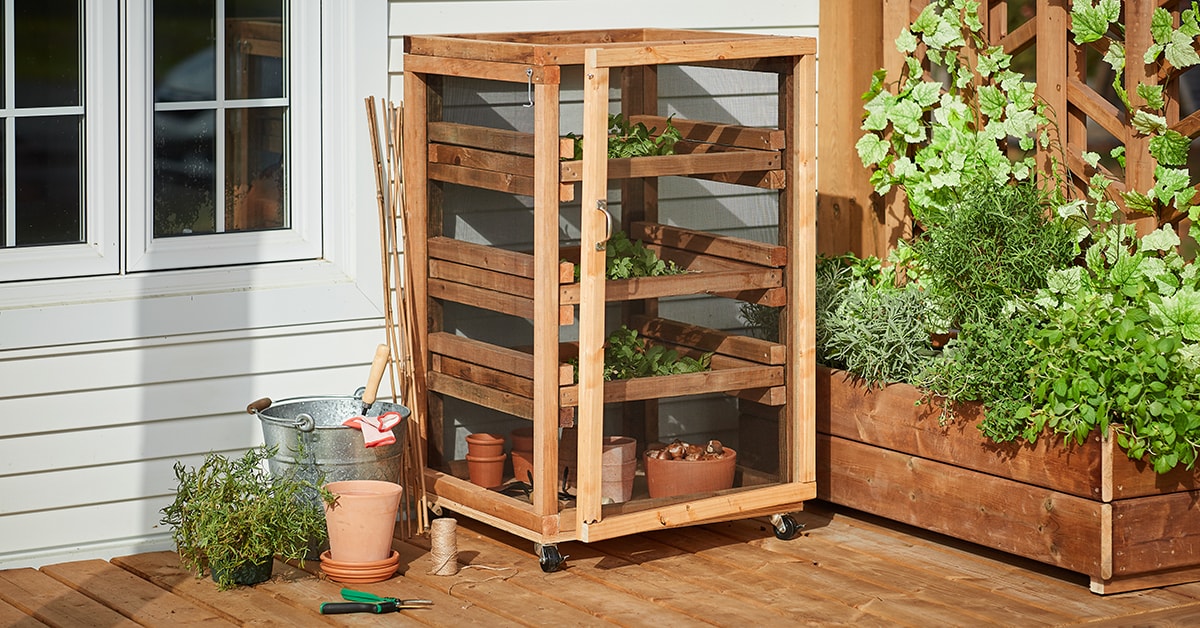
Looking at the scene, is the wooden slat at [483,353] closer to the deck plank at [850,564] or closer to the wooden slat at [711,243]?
the wooden slat at [711,243]

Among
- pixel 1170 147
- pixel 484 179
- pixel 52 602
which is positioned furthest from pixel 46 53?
pixel 1170 147

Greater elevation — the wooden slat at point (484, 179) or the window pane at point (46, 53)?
the window pane at point (46, 53)

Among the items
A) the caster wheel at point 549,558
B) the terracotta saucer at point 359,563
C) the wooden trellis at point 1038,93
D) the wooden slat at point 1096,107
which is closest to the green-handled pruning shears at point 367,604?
the terracotta saucer at point 359,563

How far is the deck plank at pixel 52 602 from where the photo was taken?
142 inches

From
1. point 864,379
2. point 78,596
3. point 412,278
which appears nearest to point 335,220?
point 412,278

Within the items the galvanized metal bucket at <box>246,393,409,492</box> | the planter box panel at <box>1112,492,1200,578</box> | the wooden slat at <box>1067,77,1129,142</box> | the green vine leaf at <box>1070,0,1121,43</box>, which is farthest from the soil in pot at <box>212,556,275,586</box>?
the green vine leaf at <box>1070,0,1121,43</box>

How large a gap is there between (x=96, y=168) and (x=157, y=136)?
0.21m

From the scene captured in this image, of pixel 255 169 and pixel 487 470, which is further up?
pixel 255 169

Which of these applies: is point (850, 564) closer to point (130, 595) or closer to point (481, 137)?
point (481, 137)

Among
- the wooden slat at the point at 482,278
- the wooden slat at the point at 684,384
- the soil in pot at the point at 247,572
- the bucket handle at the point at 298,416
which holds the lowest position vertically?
the soil in pot at the point at 247,572

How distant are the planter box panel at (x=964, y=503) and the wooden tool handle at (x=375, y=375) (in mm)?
1433

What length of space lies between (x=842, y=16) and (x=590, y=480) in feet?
6.41

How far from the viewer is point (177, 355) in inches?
166

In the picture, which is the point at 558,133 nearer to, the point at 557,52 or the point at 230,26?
the point at 557,52
